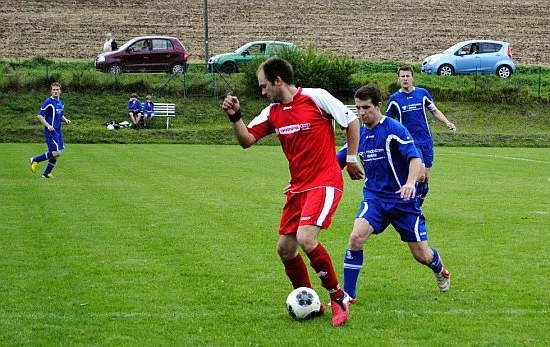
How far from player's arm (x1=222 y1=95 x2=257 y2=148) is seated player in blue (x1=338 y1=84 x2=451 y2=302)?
2.77 feet

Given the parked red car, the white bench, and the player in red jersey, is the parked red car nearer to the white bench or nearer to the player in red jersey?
the white bench

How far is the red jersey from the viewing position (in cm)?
762

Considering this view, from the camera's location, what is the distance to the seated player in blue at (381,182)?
7988 mm

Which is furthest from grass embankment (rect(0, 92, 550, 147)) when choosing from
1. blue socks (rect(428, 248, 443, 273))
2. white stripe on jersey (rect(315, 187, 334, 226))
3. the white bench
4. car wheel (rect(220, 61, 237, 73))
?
white stripe on jersey (rect(315, 187, 334, 226))

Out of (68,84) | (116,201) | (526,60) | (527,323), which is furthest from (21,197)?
(526,60)

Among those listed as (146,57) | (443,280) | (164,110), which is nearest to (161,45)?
(146,57)

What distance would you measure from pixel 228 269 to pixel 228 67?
112 feet

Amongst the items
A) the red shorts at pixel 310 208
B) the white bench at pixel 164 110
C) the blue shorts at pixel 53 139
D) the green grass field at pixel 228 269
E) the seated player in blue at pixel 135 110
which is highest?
the red shorts at pixel 310 208

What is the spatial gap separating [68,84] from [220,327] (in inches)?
1370

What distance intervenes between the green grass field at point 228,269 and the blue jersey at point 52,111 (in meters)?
1.93

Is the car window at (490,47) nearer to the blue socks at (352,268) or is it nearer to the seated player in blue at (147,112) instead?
the seated player in blue at (147,112)

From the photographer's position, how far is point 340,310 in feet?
24.3

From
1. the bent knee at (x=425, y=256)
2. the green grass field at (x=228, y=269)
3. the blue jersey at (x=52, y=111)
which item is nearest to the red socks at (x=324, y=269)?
the green grass field at (x=228, y=269)

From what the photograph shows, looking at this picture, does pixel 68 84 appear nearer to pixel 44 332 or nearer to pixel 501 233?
pixel 501 233
